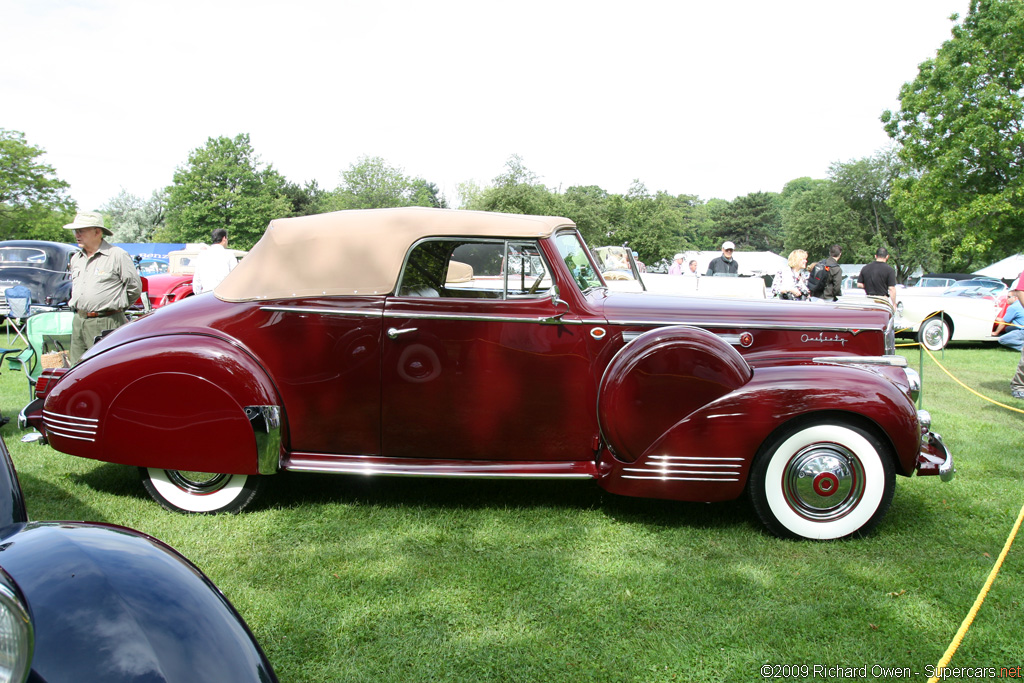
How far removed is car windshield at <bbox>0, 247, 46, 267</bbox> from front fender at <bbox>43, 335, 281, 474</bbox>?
34.8 feet

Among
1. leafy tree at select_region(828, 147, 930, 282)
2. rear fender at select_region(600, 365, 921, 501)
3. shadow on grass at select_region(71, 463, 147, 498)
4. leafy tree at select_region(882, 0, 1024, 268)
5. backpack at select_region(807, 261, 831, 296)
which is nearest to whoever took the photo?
rear fender at select_region(600, 365, 921, 501)

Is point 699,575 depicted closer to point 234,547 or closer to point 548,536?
point 548,536

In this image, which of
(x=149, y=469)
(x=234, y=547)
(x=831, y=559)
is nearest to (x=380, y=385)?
(x=234, y=547)

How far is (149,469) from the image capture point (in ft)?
12.6

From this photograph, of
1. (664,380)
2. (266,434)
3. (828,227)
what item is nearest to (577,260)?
(664,380)

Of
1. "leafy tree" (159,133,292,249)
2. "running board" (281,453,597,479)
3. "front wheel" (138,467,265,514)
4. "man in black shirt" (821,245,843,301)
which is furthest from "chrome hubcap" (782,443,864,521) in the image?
"leafy tree" (159,133,292,249)

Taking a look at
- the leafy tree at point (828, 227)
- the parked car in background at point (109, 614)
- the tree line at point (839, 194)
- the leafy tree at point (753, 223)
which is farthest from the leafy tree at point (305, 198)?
the parked car in background at point (109, 614)

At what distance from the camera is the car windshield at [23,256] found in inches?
473

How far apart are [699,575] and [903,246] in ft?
201

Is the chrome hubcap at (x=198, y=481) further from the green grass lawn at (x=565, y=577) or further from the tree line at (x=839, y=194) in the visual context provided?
the tree line at (x=839, y=194)

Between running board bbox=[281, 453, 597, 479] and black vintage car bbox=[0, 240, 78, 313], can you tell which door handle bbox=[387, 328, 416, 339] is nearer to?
running board bbox=[281, 453, 597, 479]

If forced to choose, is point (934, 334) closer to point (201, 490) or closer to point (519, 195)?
point (201, 490)

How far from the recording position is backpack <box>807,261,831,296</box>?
9.27 meters

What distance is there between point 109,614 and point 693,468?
281 centimetres
